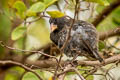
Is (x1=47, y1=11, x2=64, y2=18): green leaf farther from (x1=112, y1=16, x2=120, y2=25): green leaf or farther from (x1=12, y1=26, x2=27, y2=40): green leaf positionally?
(x1=112, y1=16, x2=120, y2=25): green leaf

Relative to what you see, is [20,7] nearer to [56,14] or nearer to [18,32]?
[18,32]

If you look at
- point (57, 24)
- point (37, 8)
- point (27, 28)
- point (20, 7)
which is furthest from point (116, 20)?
point (37, 8)

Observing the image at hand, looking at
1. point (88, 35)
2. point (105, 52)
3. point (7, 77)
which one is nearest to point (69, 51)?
point (88, 35)

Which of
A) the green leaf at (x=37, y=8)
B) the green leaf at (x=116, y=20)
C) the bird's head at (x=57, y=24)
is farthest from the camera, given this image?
the green leaf at (x=116, y=20)

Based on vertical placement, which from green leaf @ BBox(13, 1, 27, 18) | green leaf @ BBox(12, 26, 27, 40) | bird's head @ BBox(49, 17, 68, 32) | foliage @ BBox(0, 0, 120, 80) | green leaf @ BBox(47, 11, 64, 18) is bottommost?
foliage @ BBox(0, 0, 120, 80)

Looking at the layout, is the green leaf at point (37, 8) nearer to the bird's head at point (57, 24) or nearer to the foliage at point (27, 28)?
the foliage at point (27, 28)

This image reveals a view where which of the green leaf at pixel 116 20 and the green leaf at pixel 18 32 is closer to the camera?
the green leaf at pixel 18 32

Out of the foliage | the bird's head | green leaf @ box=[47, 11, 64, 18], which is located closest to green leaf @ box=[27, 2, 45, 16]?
the foliage

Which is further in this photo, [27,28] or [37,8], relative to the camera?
[27,28]

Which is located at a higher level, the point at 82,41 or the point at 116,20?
the point at 82,41

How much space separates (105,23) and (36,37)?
1286mm

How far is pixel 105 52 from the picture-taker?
327 cm

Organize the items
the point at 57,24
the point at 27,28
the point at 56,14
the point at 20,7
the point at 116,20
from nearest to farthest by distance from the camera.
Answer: the point at 56,14
the point at 20,7
the point at 27,28
the point at 57,24
the point at 116,20

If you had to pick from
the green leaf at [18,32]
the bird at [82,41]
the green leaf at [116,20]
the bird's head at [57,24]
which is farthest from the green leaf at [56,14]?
the green leaf at [116,20]
